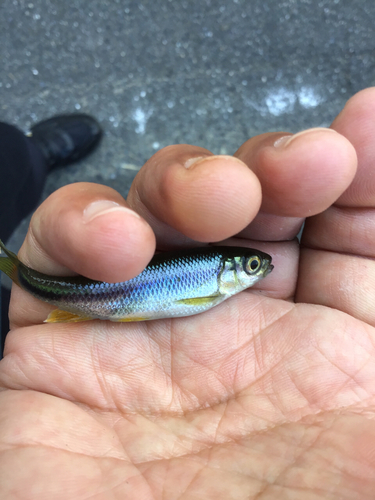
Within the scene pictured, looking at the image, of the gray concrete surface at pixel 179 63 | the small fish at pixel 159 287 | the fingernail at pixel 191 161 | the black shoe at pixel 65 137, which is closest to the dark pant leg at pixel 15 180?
the black shoe at pixel 65 137

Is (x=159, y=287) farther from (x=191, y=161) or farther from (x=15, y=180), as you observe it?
(x=15, y=180)

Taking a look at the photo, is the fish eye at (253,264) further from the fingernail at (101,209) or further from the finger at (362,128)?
the fingernail at (101,209)

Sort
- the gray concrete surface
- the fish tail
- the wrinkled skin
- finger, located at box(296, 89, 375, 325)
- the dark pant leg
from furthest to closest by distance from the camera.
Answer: the gray concrete surface, the dark pant leg, the fish tail, finger, located at box(296, 89, 375, 325), the wrinkled skin

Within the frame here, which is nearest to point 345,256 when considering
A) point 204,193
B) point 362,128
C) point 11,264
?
point 362,128

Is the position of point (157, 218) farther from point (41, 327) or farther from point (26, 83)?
point (26, 83)

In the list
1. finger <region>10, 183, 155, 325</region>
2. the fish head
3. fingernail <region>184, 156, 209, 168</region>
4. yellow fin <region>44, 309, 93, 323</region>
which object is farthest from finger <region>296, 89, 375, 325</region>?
yellow fin <region>44, 309, 93, 323</region>

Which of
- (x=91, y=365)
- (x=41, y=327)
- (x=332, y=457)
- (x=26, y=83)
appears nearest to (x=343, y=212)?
(x=332, y=457)

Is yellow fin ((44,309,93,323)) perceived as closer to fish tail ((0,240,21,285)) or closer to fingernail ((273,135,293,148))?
fish tail ((0,240,21,285))

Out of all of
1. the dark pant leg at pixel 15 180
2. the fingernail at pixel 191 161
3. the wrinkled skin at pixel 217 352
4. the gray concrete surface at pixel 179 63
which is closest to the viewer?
the wrinkled skin at pixel 217 352

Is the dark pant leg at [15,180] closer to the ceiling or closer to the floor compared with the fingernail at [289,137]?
closer to the floor
